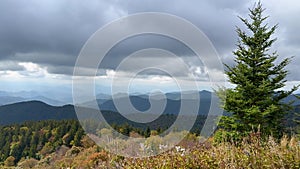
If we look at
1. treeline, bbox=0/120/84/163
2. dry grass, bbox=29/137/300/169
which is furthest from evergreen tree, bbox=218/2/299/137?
treeline, bbox=0/120/84/163

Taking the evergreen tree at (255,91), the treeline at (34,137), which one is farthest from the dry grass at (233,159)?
the treeline at (34,137)

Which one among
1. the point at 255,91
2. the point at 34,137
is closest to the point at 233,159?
the point at 255,91

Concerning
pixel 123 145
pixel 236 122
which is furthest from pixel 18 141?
pixel 123 145

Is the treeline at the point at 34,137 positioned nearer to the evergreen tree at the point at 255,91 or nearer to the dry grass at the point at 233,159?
the evergreen tree at the point at 255,91

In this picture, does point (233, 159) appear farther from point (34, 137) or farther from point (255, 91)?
point (34, 137)

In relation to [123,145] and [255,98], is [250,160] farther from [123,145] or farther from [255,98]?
[255,98]

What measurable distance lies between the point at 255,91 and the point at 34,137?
54.0 m

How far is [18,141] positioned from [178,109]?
213ft

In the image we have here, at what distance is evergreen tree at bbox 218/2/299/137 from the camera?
14547mm

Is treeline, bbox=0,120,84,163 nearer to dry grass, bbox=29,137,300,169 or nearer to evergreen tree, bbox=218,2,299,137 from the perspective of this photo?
evergreen tree, bbox=218,2,299,137

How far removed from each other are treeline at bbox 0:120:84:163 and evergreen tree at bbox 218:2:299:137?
3305 cm

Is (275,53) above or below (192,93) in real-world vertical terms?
above

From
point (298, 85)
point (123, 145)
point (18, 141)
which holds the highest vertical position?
point (298, 85)

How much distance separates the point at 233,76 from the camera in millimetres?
15289
